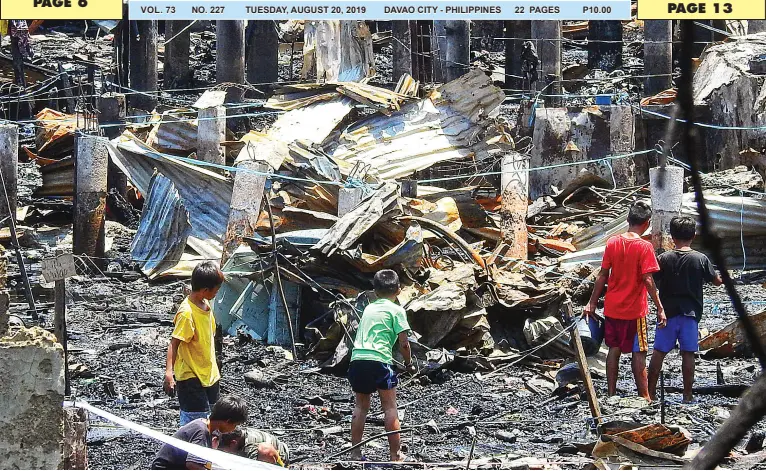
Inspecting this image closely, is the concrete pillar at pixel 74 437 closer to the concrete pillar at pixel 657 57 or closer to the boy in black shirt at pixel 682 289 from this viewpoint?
the boy in black shirt at pixel 682 289

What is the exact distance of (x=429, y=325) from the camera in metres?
9.87

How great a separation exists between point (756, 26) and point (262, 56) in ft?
29.2

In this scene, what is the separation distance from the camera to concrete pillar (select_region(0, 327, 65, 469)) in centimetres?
517

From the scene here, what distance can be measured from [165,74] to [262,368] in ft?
53.6

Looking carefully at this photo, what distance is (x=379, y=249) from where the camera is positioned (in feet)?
35.5

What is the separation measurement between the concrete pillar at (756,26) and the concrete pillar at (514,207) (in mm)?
9853

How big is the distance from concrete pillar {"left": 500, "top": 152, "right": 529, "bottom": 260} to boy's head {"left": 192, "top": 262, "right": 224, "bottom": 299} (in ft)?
23.7

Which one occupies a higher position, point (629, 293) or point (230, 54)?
point (230, 54)

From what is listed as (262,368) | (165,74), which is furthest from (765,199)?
(165,74)

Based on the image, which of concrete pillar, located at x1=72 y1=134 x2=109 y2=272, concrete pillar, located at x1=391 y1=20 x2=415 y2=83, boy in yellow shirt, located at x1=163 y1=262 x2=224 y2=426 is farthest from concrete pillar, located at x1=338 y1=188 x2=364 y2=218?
concrete pillar, located at x1=391 y1=20 x2=415 y2=83

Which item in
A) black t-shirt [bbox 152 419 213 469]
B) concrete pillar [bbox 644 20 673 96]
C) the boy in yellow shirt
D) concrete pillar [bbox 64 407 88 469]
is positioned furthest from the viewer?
concrete pillar [bbox 644 20 673 96]

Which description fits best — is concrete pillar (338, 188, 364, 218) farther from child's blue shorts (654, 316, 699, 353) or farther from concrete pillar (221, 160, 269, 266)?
child's blue shorts (654, 316, 699, 353)

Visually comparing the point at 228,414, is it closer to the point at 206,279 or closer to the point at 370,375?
the point at 206,279

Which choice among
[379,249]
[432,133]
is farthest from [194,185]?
[379,249]
